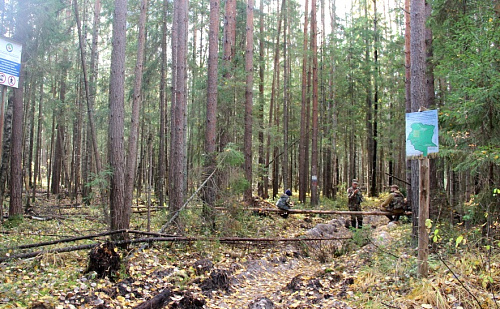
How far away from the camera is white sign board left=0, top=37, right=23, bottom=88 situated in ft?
19.3

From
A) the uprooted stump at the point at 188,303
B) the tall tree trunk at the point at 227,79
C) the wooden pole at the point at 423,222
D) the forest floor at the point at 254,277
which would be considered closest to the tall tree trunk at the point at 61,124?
the tall tree trunk at the point at 227,79

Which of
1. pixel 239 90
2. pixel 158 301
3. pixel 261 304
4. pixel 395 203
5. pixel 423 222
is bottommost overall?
pixel 261 304

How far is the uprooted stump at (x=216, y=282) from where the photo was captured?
650cm

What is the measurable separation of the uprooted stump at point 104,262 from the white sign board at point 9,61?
10.6 ft

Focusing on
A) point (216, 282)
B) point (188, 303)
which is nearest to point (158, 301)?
point (188, 303)

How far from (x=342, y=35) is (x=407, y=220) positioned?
60.5 ft

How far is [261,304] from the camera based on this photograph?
585 cm

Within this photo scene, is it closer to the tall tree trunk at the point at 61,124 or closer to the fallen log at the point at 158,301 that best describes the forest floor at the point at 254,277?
the fallen log at the point at 158,301

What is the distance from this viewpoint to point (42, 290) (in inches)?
207

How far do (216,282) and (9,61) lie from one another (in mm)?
5435

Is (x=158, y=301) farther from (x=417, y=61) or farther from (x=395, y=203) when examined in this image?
(x=395, y=203)

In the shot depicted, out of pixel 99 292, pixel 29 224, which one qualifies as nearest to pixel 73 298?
pixel 99 292

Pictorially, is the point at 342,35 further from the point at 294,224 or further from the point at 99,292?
the point at 99,292

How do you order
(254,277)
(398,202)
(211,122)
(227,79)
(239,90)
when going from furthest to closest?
(239,90) → (227,79) → (398,202) → (211,122) → (254,277)
